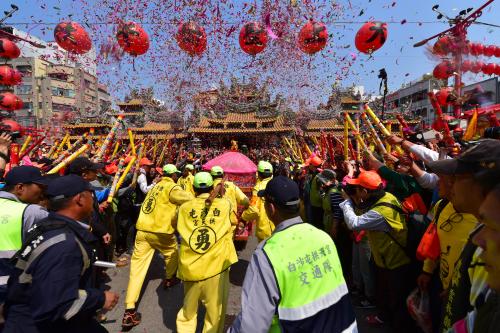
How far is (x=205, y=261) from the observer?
3.21 meters

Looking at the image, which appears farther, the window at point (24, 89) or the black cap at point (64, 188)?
the window at point (24, 89)

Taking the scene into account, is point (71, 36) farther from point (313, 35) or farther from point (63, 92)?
point (63, 92)

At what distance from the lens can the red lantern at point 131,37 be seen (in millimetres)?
6168

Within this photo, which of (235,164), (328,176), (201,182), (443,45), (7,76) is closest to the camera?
(201,182)

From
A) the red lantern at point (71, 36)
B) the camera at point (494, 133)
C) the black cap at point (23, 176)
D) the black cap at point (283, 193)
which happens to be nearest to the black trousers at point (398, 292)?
the camera at point (494, 133)

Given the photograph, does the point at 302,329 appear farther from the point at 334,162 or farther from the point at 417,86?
the point at 417,86

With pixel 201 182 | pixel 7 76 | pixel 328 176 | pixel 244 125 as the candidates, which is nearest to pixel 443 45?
pixel 328 176

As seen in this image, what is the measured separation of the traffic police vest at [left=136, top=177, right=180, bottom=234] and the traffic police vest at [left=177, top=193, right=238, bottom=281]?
3.57 feet

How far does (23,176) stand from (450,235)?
3631mm

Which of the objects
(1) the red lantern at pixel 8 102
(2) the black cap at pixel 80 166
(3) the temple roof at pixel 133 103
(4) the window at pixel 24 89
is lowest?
(2) the black cap at pixel 80 166

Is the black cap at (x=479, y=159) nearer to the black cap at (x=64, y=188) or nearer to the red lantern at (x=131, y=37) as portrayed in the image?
the black cap at (x=64, y=188)

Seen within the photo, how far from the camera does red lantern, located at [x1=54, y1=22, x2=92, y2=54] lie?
6152 millimetres

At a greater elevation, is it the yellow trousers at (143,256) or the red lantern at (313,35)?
the red lantern at (313,35)

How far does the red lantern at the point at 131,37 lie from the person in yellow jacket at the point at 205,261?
4.34 metres
